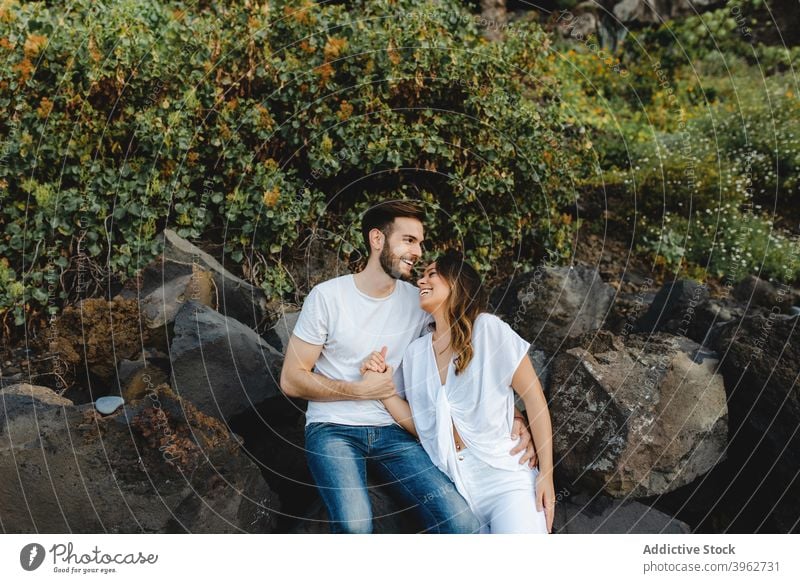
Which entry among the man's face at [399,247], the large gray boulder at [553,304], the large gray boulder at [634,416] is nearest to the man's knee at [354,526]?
the large gray boulder at [634,416]

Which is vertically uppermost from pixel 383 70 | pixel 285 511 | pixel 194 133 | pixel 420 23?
pixel 420 23

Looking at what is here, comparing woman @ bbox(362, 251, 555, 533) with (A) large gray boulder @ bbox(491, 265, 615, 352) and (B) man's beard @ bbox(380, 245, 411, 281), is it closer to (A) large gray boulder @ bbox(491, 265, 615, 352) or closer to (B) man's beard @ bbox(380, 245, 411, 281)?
(B) man's beard @ bbox(380, 245, 411, 281)

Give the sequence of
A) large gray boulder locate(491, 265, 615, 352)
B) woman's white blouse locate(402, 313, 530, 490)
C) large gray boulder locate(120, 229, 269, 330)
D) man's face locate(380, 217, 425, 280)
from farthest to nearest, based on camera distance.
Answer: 1. large gray boulder locate(491, 265, 615, 352)
2. large gray boulder locate(120, 229, 269, 330)
3. man's face locate(380, 217, 425, 280)
4. woman's white blouse locate(402, 313, 530, 490)

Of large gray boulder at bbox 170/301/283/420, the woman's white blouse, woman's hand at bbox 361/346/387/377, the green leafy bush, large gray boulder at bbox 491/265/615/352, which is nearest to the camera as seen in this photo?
the woman's white blouse

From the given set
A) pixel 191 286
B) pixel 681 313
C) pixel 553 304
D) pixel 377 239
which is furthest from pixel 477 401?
pixel 191 286

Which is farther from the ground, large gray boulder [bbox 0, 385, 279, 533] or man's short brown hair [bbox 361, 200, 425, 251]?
man's short brown hair [bbox 361, 200, 425, 251]

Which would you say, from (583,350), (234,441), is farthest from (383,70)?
(234,441)

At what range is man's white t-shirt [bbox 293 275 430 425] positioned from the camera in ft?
14.4

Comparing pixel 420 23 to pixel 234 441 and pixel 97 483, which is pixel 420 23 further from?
pixel 97 483

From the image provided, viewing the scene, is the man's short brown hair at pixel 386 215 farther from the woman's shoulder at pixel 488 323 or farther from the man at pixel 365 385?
the woman's shoulder at pixel 488 323

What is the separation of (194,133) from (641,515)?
14.2 ft

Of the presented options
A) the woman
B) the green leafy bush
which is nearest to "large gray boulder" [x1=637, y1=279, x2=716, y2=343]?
the green leafy bush

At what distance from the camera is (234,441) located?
428cm

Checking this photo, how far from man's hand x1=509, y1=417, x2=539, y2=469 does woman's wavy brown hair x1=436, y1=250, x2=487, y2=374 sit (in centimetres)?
45
